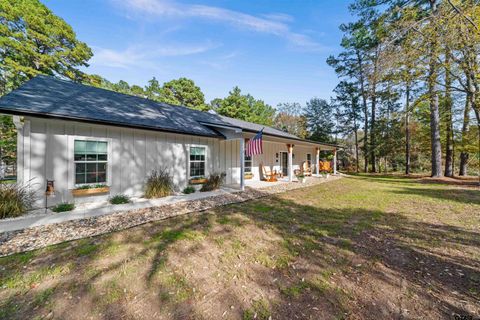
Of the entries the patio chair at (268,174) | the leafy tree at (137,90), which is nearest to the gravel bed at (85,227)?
the patio chair at (268,174)

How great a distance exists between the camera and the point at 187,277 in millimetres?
2547

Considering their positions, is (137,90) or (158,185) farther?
(137,90)

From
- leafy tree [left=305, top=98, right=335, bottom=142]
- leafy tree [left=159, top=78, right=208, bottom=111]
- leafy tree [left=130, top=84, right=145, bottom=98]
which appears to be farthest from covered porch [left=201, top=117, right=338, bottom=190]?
leafy tree [left=130, top=84, right=145, bottom=98]

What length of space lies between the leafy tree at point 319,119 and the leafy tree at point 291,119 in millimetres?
2116

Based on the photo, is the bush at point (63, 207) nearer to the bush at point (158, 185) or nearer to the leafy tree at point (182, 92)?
the bush at point (158, 185)

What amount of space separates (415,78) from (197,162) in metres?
11.3

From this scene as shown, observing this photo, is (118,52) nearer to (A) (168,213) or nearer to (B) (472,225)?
(A) (168,213)

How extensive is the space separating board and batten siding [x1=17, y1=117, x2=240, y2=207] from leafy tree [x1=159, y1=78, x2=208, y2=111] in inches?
914

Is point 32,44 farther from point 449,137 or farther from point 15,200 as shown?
point 449,137

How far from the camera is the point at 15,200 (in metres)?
4.75

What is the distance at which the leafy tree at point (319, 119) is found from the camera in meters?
28.3

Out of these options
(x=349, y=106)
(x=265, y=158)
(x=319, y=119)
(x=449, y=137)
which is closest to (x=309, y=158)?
(x=265, y=158)

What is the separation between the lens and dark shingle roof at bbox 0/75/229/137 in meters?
5.11

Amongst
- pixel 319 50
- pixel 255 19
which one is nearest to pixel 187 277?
pixel 255 19
